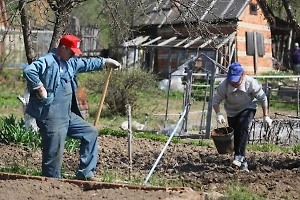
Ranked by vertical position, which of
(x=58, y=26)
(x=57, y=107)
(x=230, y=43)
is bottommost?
(x=57, y=107)

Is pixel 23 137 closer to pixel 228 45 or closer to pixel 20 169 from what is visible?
pixel 20 169

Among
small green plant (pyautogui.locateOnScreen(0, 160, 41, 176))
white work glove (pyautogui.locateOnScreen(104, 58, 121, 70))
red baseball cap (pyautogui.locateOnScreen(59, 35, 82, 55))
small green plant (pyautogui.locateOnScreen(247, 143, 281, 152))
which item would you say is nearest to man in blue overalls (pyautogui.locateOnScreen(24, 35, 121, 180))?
red baseball cap (pyautogui.locateOnScreen(59, 35, 82, 55))

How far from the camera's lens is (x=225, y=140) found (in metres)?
7.60

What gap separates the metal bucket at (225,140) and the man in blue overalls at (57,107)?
189cm

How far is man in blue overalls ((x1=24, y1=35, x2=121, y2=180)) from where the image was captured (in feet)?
20.0

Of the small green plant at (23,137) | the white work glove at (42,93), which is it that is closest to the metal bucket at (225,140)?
the small green plant at (23,137)

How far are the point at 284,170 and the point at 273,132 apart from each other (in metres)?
2.93

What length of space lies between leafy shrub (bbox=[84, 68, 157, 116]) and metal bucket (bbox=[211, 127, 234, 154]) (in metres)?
7.10

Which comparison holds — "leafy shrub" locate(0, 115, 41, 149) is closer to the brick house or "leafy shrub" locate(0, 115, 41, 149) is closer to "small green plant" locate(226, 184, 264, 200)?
"small green plant" locate(226, 184, 264, 200)

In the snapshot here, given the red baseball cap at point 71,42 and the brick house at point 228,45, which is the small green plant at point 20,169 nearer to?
the red baseball cap at point 71,42

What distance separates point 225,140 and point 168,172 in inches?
36.1

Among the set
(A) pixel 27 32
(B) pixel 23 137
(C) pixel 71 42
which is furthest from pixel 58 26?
(C) pixel 71 42

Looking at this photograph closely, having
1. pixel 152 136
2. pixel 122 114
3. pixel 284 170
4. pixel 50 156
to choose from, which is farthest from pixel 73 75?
pixel 122 114

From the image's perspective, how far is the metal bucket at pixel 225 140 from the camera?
7565 millimetres
